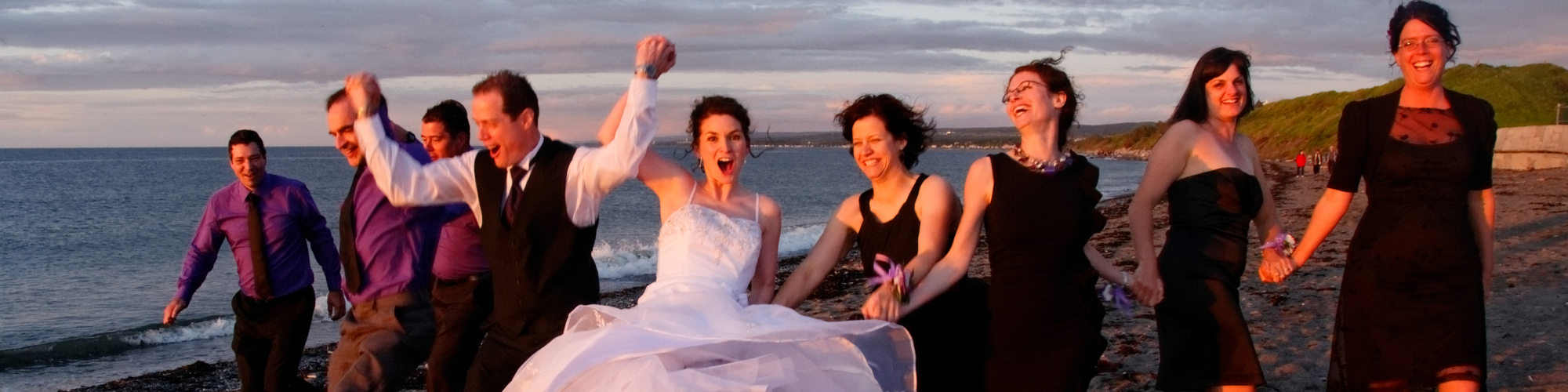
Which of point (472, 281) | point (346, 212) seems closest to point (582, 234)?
point (472, 281)

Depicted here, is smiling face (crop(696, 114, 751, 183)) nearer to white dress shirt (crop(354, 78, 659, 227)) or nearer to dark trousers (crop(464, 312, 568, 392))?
white dress shirt (crop(354, 78, 659, 227))

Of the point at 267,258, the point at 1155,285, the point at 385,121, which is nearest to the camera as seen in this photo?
the point at 1155,285

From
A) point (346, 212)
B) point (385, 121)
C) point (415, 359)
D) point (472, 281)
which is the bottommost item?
point (415, 359)

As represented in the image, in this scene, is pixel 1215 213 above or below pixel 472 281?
above

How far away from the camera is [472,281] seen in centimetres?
605

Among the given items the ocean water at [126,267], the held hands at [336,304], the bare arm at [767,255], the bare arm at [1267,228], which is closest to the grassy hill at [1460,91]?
the ocean water at [126,267]

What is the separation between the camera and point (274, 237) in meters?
6.86

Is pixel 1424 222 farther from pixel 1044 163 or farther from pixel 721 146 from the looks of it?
pixel 721 146

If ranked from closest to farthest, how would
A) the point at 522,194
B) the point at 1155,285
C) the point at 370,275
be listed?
the point at 522,194 < the point at 1155,285 < the point at 370,275

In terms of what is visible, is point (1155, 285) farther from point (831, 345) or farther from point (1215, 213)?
point (831, 345)

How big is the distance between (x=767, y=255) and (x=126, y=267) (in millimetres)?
27895

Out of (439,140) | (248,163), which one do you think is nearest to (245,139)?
(248,163)

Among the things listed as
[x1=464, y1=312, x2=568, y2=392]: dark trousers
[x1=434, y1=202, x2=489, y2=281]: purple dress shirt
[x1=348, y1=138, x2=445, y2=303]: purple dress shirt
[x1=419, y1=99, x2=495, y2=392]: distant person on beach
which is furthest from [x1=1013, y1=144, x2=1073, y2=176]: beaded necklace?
[x1=348, y1=138, x2=445, y2=303]: purple dress shirt

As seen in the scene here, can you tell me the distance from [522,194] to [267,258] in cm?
314
